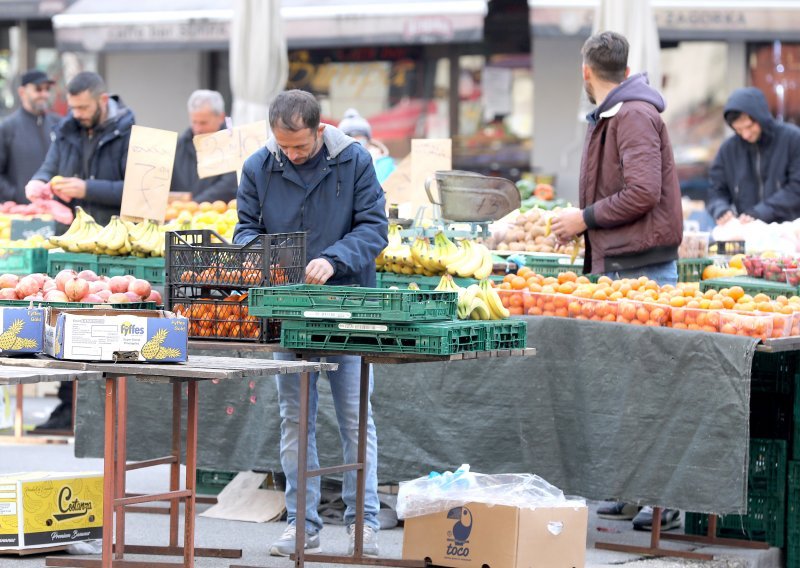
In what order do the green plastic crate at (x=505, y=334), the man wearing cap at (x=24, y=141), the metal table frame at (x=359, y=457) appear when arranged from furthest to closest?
the man wearing cap at (x=24, y=141) < the green plastic crate at (x=505, y=334) < the metal table frame at (x=359, y=457)

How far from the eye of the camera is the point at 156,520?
7367 mm

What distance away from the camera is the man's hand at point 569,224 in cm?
739

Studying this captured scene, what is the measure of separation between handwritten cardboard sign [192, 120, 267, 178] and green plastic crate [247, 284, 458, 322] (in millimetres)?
2751

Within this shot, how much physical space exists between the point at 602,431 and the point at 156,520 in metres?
2.23

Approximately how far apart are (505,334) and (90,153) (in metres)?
4.41

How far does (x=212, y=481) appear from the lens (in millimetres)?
7996

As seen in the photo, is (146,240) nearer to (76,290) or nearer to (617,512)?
(76,290)

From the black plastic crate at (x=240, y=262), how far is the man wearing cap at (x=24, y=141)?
18.7 feet

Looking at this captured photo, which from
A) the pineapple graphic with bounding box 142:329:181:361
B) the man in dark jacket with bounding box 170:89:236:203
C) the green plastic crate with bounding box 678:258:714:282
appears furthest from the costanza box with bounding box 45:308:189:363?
the man in dark jacket with bounding box 170:89:236:203

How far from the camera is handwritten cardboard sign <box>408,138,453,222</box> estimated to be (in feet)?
28.7

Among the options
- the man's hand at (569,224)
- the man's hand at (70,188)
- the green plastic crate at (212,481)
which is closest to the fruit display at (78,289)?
the green plastic crate at (212,481)

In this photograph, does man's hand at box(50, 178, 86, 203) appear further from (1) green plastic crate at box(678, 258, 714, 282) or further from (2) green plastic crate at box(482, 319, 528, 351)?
(2) green plastic crate at box(482, 319, 528, 351)

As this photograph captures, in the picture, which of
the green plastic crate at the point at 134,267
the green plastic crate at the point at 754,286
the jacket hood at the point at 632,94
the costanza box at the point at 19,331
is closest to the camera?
the costanza box at the point at 19,331

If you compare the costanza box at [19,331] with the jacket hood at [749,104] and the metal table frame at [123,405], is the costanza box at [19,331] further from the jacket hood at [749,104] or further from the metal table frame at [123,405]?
the jacket hood at [749,104]
